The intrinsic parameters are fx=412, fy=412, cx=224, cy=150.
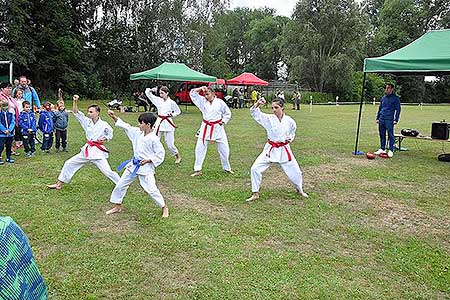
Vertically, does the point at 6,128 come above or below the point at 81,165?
above

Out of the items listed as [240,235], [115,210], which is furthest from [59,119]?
[240,235]

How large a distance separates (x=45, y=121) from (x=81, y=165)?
354cm

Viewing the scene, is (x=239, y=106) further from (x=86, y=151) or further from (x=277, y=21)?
(x=277, y=21)

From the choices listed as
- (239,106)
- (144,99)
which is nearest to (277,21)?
(239,106)

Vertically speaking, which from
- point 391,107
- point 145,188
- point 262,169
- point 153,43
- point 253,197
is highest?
point 153,43

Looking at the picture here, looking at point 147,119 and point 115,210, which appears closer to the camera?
point 147,119

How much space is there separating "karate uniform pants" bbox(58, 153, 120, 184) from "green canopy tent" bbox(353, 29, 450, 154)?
6401 millimetres

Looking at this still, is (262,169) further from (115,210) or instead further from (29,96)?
(29,96)

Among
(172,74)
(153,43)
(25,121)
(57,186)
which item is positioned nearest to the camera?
(57,186)

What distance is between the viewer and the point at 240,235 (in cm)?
482

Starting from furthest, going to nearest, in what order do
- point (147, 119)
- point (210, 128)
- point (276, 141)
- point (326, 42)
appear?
point (326, 42)
point (210, 128)
point (276, 141)
point (147, 119)

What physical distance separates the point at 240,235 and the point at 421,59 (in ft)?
20.8

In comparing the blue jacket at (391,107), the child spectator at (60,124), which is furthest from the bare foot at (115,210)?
the blue jacket at (391,107)

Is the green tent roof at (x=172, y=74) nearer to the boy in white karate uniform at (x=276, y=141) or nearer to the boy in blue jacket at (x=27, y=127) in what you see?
the boy in blue jacket at (x=27, y=127)
